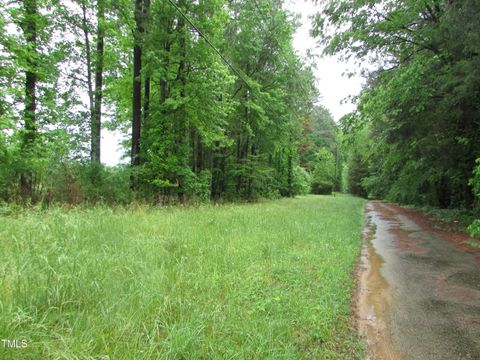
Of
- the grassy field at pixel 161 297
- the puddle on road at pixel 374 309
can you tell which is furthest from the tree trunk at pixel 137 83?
the puddle on road at pixel 374 309

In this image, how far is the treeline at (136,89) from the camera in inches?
299

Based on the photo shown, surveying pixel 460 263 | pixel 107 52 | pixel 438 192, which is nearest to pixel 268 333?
pixel 460 263

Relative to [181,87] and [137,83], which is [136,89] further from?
[181,87]

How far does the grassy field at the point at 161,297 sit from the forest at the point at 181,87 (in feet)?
15.0

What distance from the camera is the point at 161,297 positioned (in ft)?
8.19

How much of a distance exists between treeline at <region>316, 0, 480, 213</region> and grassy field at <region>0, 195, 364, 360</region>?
289 inches

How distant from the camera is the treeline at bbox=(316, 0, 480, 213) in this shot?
7594 mm

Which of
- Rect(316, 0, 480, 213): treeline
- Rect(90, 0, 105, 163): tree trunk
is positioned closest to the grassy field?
Rect(316, 0, 480, 213): treeline

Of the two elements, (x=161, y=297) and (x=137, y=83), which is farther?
(x=137, y=83)

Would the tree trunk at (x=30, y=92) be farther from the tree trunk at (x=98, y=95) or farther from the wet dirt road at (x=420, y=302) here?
the wet dirt road at (x=420, y=302)

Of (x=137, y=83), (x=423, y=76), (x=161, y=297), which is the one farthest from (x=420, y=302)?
(x=137, y=83)

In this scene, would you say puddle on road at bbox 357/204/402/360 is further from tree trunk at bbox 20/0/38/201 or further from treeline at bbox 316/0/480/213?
tree trunk at bbox 20/0/38/201

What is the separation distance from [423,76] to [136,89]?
11.2 meters

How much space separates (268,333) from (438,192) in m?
18.9
